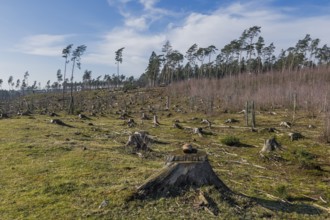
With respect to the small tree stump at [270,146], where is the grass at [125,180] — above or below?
below

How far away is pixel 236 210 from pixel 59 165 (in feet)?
24.2

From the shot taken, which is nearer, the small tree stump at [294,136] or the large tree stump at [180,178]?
the large tree stump at [180,178]

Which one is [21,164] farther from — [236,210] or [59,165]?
[236,210]

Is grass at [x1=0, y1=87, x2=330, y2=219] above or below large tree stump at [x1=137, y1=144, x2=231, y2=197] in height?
below

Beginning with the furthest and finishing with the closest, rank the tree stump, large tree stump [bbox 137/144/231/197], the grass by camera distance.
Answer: the tree stump → large tree stump [bbox 137/144/231/197] → the grass

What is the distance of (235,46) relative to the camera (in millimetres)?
82688

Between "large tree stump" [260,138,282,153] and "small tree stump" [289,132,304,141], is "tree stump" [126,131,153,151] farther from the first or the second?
"small tree stump" [289,132,304,141]

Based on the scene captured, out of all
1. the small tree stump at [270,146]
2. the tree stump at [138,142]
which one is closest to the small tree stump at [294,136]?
the small tree stump at [270,146]

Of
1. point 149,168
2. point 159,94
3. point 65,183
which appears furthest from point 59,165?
point 159,94

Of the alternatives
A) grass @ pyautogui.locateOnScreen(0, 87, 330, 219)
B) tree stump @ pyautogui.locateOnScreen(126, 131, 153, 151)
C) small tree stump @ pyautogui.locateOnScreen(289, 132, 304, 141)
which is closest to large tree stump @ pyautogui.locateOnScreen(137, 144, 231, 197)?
grass @ pyautogui.locateOnScreen(0, 87, 330, 219)

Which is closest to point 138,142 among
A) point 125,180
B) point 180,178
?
point 125,180

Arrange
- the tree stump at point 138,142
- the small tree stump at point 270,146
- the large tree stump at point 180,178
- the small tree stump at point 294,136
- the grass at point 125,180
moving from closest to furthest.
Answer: the grass at point 125,180 → the large tree stump at point 180,178 → the tree stump at point 138,142 → the small tree stump at point 270,146 → the small tree stump at point 294,136

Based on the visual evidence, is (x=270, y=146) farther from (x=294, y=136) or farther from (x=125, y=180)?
(x=125, y=180)

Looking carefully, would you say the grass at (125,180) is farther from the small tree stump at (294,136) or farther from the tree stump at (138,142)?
the small tree stump at (294,136)
